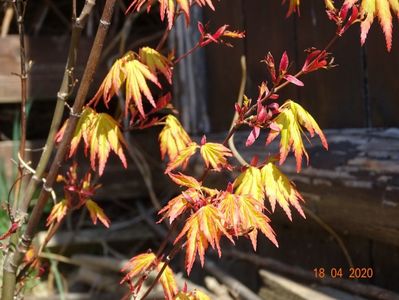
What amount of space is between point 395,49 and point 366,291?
59 cm

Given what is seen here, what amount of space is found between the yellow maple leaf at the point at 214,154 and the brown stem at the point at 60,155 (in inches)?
9.4

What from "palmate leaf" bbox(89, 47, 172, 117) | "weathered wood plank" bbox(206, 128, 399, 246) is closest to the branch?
"weathered wood plank" bbox(206, 128, 399, 246)

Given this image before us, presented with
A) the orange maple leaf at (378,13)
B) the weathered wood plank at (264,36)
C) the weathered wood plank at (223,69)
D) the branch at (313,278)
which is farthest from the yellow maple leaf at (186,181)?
the weathered wood plank at (223,69)

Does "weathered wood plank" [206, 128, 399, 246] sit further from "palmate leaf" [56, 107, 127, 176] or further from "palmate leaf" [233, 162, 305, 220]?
"palmate leaf" [56, 107, 127, 176]

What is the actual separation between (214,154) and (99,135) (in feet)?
0.75

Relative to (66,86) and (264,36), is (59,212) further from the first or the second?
(264,36)

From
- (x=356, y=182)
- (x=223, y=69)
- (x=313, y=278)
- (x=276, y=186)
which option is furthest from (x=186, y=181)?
(x=223, y=69)

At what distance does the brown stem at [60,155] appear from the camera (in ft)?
4.01

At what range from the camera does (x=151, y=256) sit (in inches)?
54.1

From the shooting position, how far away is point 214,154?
1.20 metres

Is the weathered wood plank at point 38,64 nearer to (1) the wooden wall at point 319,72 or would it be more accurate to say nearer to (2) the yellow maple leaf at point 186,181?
(1) the wooden wall at point 319,72

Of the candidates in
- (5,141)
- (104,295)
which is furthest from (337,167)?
(5,141)

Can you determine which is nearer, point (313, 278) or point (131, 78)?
point (131, 78)

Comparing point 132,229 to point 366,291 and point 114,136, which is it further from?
point 114,136
